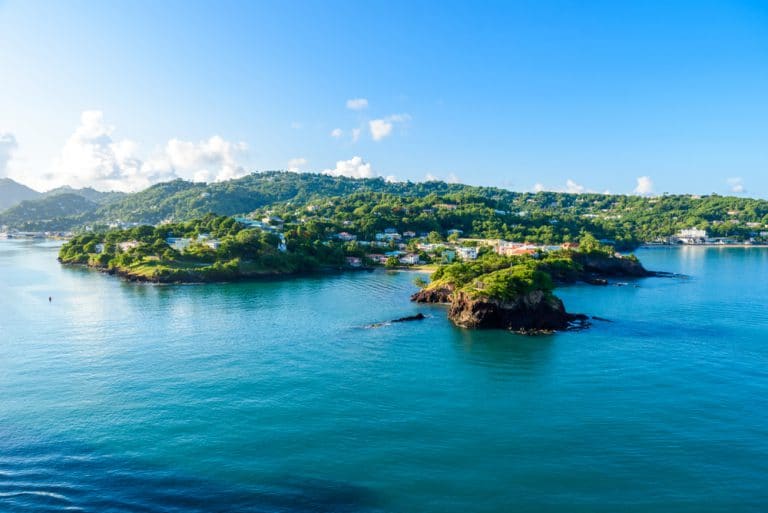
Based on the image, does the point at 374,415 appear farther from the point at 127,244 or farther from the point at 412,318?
the point at 127,244

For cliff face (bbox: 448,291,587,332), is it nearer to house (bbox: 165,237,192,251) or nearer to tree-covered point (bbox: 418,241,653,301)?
tree-covered point (bbox: 418,241,653,301)

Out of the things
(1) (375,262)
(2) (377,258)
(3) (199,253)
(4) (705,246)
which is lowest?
(1) (375,262)

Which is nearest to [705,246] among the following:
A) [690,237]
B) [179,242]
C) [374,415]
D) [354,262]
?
[690,237]

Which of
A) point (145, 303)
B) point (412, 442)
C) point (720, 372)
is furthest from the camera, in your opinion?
point (145, 303)

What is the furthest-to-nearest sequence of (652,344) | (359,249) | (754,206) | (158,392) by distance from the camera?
1. (754,206)
2. (359,249)
3. (652,344)
4. (158,392)

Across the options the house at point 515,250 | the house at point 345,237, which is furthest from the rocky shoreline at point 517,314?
the house at point 345,237

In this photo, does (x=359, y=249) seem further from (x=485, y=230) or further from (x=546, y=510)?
(x=546, y=510)

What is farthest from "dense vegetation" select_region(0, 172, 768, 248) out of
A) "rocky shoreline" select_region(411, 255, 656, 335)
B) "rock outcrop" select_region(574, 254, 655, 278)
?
"rocky shoreline" select_region(411, 255, 656, 335)

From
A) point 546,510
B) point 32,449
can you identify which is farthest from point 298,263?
point 546,510
